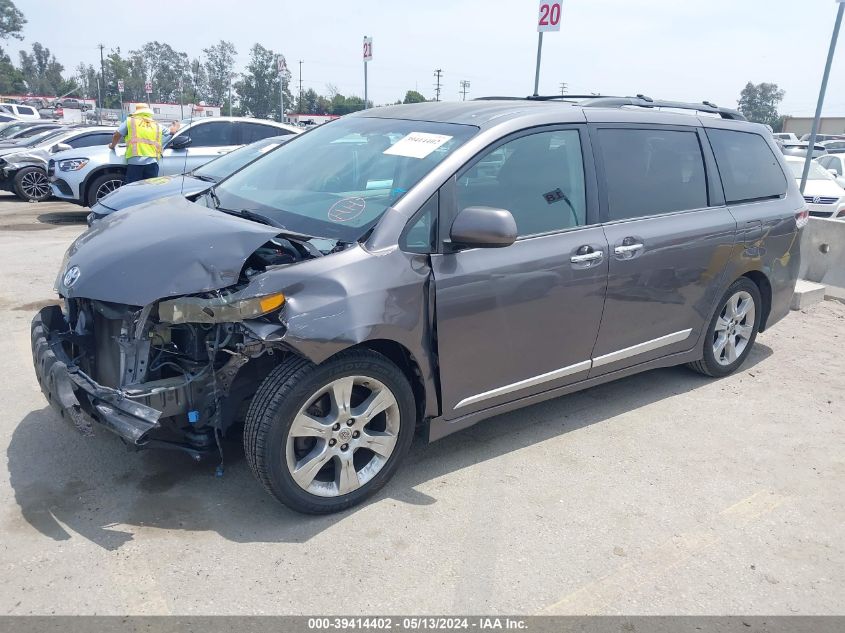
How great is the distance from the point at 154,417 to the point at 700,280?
3387mm

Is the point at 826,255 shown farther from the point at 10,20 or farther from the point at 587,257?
the point at 10,20

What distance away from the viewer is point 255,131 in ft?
38.8

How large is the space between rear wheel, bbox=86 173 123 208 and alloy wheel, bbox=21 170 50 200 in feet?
10.9

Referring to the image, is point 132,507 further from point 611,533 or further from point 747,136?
point 747,136

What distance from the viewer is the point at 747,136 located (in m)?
5.04

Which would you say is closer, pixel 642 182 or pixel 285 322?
pixel 285 322

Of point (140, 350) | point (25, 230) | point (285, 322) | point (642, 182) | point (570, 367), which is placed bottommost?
point (25, 230)

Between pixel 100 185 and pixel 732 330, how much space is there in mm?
10011

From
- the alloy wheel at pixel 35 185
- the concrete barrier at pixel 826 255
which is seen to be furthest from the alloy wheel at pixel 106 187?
the concrete barrier at pixel 826 255

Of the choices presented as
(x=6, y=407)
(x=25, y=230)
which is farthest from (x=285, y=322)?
(x=25, y=230)

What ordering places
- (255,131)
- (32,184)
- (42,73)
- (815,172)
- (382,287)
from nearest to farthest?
(382,287), (255,131), (815,172), (32,184), (42,73)

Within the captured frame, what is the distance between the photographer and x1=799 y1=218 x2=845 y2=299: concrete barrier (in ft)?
25.5

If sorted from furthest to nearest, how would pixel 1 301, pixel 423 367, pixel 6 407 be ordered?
pixel 1 301, pixel 6 407, pixel 423 367

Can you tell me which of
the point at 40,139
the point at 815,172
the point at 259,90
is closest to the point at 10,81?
the point at 259,90
